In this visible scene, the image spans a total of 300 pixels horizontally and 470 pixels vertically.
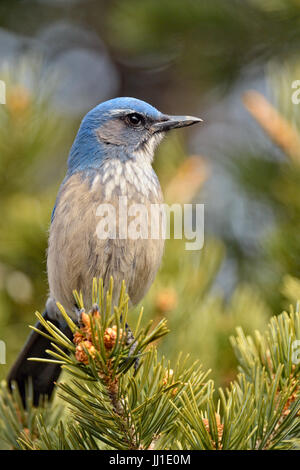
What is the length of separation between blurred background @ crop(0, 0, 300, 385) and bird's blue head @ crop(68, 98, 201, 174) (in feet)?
0.79

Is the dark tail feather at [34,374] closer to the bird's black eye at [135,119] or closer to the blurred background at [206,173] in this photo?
the blurred background at [206,173]

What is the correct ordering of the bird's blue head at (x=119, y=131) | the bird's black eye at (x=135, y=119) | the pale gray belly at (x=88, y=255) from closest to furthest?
the pale gray belly at (x=88, y=255)
the bird's blue head at (x=119, y=131)
the bird's black eye at (x=135, y=119)

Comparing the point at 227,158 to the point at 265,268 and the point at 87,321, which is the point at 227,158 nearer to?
the point at 265,268

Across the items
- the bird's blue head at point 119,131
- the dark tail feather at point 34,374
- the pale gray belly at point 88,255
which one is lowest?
the dark tail feather at point 34,374

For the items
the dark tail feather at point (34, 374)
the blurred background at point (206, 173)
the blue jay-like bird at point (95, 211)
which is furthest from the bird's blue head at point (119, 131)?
the dark tail feather at point (34, 374)

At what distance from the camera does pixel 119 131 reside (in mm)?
3377

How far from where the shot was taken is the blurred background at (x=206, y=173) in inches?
115

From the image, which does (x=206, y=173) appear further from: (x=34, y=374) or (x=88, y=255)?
(x=34, y=374)

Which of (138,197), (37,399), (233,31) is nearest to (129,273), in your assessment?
(138,197)

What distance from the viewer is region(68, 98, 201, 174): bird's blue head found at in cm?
328

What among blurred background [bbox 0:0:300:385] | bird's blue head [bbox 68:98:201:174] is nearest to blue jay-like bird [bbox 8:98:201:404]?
bird's blue head [bbox 68:98:201:174]

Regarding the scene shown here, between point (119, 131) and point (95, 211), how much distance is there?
67 centimetres

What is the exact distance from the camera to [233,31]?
4.20m

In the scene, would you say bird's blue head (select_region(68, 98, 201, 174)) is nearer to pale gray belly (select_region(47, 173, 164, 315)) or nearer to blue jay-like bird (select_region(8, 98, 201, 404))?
blue jay-like bird (select_region(8, 98, 201, 404))
